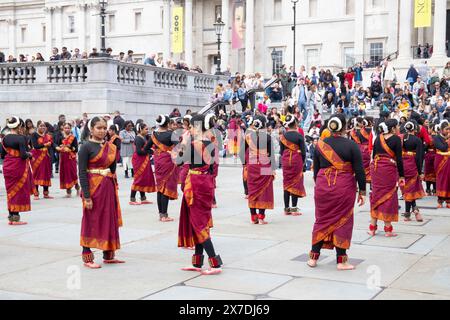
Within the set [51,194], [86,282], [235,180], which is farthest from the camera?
[235,180]

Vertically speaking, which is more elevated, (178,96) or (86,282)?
(178,96)

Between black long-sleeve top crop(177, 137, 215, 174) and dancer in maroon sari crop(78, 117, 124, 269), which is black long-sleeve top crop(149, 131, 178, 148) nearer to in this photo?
dancer in maroon sari crop(78, 117, 124, 269)

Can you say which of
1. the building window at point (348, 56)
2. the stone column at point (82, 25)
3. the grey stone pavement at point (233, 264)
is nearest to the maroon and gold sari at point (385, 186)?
the grey stone pavement at point (233, 264)

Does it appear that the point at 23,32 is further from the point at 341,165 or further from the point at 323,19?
the point at 341,165

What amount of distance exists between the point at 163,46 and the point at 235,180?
143 feet

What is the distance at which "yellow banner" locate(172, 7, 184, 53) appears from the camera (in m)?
55.2

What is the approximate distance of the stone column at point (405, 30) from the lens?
154 feet

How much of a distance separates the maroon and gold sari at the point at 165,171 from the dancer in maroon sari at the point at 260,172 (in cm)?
134

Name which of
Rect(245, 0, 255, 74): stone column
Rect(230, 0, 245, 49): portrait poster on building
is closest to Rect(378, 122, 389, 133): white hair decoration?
Rect(230, 0, 245, 49): portrait poster on building

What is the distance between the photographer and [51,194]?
16.8 meters

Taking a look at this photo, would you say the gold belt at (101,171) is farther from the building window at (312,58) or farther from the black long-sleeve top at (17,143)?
the building window at (312,58)

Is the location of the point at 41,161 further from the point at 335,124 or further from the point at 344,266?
the point at 344,266

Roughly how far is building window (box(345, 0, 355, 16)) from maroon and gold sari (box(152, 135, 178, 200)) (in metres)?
42.9
